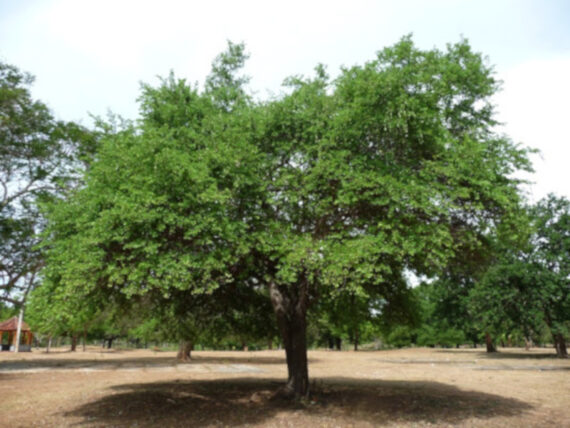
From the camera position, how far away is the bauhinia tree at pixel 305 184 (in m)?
9.74

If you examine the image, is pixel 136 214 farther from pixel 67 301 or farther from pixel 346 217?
pixel 346 217

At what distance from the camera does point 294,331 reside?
14.0 m

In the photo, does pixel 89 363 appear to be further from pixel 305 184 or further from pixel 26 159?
pixel 305 184

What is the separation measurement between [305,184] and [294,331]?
574 cm

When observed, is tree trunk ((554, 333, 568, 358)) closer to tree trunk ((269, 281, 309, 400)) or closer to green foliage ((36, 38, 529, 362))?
green foliage ((36, 38, 529, 362))

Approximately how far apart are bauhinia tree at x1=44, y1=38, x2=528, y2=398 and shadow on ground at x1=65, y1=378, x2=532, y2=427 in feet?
12.7

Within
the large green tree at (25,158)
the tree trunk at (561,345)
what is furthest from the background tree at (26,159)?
the tree trunk at (561,345)

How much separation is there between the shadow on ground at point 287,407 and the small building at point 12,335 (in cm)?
5025

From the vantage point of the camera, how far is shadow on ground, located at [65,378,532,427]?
36.4ft

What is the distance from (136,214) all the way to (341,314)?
1019 cm

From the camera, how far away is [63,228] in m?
11.1

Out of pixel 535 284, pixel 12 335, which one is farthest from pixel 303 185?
pixel 12 335

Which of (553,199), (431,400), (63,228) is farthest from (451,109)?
(553,199)

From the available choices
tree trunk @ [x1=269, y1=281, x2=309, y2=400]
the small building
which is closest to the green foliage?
tree trunk @ [x1=269, y1=281, x2=309, y2=400]
